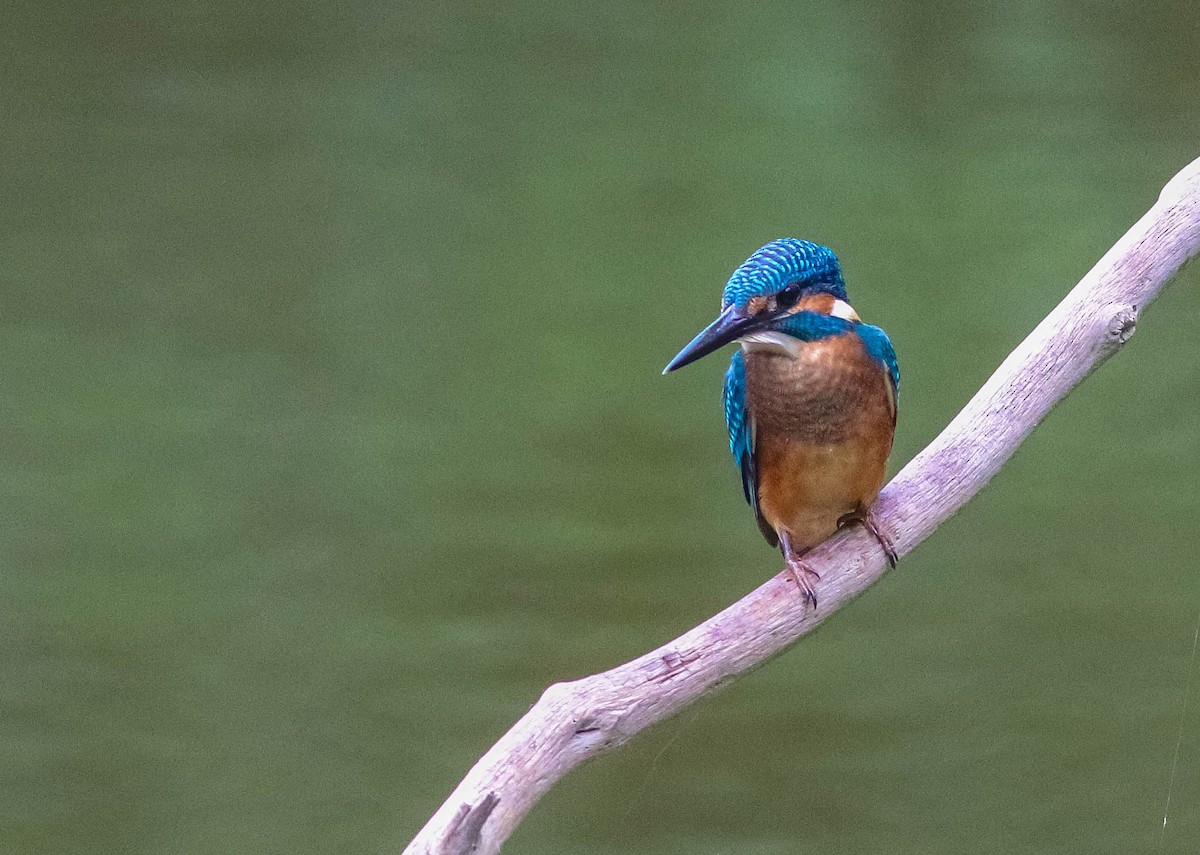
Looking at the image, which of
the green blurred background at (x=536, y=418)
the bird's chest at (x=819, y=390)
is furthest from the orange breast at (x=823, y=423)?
the green blurred background at (x=536, y=418)

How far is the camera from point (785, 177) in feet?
10.9

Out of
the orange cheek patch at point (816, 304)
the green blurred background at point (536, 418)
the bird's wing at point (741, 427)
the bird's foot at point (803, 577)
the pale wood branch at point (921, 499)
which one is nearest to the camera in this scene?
the pale wood branch at point (921, 499)

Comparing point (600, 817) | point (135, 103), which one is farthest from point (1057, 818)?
point (135, 103)

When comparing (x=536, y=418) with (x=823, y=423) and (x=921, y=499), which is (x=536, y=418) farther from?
(x=921, y=499)

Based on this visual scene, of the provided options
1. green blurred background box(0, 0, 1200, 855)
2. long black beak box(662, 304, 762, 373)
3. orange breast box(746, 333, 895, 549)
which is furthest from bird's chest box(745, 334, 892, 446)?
green blurred background box(0, 0, 1200, 855)

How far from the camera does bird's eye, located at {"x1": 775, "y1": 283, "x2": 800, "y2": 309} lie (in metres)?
1.63

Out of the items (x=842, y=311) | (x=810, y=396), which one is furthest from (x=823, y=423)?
(x=842, y=311)

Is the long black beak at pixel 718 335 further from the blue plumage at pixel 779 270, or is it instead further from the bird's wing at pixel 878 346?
the bird's wing at pixel 878 346

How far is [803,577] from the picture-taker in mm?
1559

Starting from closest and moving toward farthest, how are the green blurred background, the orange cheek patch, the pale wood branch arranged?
the pale wood branch → the orange cheek patch → the green blurred background

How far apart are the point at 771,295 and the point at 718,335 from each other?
10 cm

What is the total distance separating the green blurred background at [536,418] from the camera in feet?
9.01

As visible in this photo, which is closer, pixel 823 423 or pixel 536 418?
pixel 823 423

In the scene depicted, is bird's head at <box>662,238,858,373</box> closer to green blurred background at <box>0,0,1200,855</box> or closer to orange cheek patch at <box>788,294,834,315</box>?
orange cheek patch at <box>788,294,834,315</box>
